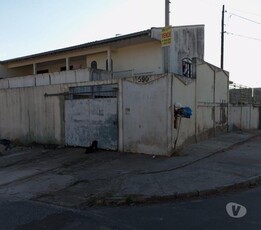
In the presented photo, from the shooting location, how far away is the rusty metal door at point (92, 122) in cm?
1387

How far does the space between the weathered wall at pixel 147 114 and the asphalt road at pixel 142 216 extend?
495 centimetres

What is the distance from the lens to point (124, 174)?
32.3 feet

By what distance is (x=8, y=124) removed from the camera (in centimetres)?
1891

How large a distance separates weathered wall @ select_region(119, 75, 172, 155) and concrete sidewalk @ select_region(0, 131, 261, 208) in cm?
56

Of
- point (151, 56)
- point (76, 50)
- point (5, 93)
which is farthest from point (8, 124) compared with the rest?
point (151, 56)

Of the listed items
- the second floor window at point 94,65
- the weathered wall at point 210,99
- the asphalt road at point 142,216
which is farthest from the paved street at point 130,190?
the second floor window at point 94,65

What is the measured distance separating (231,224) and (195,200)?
5.58 feet

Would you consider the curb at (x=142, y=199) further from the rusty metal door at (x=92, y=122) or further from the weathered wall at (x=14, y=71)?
the weathered wall at (x=14, y=71)

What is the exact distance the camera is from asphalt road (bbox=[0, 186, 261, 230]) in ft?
19.1

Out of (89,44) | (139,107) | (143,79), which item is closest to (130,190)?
(139,107)

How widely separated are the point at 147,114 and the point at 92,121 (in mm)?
2926

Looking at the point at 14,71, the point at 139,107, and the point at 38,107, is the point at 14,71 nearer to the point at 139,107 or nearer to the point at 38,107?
the point at 38,107

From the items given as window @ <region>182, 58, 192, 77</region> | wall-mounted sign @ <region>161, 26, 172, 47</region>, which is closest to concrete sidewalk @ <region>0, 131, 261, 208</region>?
window @ <region>182, 58, 192, 77</region>

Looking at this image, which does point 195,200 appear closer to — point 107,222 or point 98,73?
point 107,222
